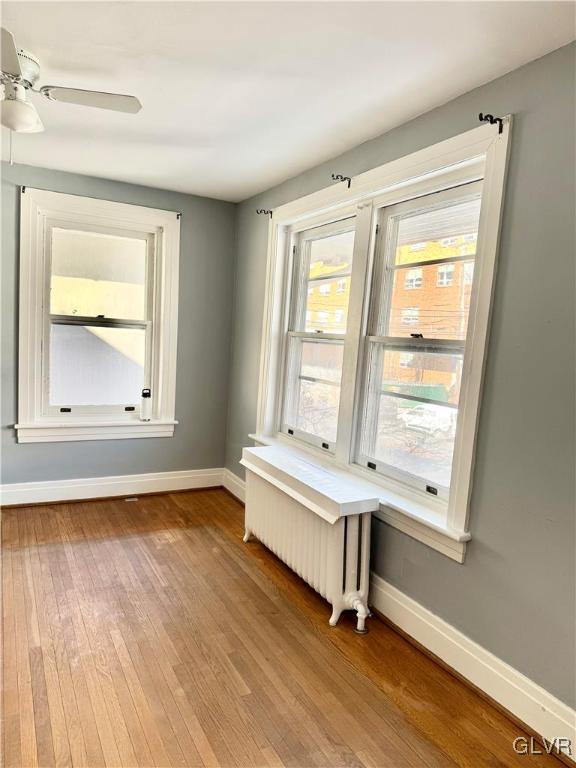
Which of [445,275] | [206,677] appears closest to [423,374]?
[445,275]

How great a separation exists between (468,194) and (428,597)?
1.91m

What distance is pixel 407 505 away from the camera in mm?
2471

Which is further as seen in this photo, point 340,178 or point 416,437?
point 340,178

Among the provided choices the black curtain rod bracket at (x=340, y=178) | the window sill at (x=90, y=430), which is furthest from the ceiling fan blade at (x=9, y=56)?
the window sill at (x=90, y=430)

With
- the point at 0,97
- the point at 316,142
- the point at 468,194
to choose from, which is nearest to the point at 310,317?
the point at 316,142

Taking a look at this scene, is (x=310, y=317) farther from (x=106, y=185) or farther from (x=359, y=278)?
(x=106, y=185)

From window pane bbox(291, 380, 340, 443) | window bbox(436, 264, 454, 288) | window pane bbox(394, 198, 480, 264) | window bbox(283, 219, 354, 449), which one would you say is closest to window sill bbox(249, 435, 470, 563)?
window pane bbox(291, 380, 340, 443)

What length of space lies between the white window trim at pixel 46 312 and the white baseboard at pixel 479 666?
245 cm

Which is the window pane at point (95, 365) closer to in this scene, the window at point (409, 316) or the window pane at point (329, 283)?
the window pane at point (329, 283)

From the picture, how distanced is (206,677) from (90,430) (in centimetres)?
245

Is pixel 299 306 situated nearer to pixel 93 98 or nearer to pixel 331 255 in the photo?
pixel 331 255

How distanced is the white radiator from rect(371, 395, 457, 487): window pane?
0.85 ft

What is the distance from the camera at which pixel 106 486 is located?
415 cm

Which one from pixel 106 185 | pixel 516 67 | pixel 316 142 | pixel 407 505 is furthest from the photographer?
pixel 106 185
